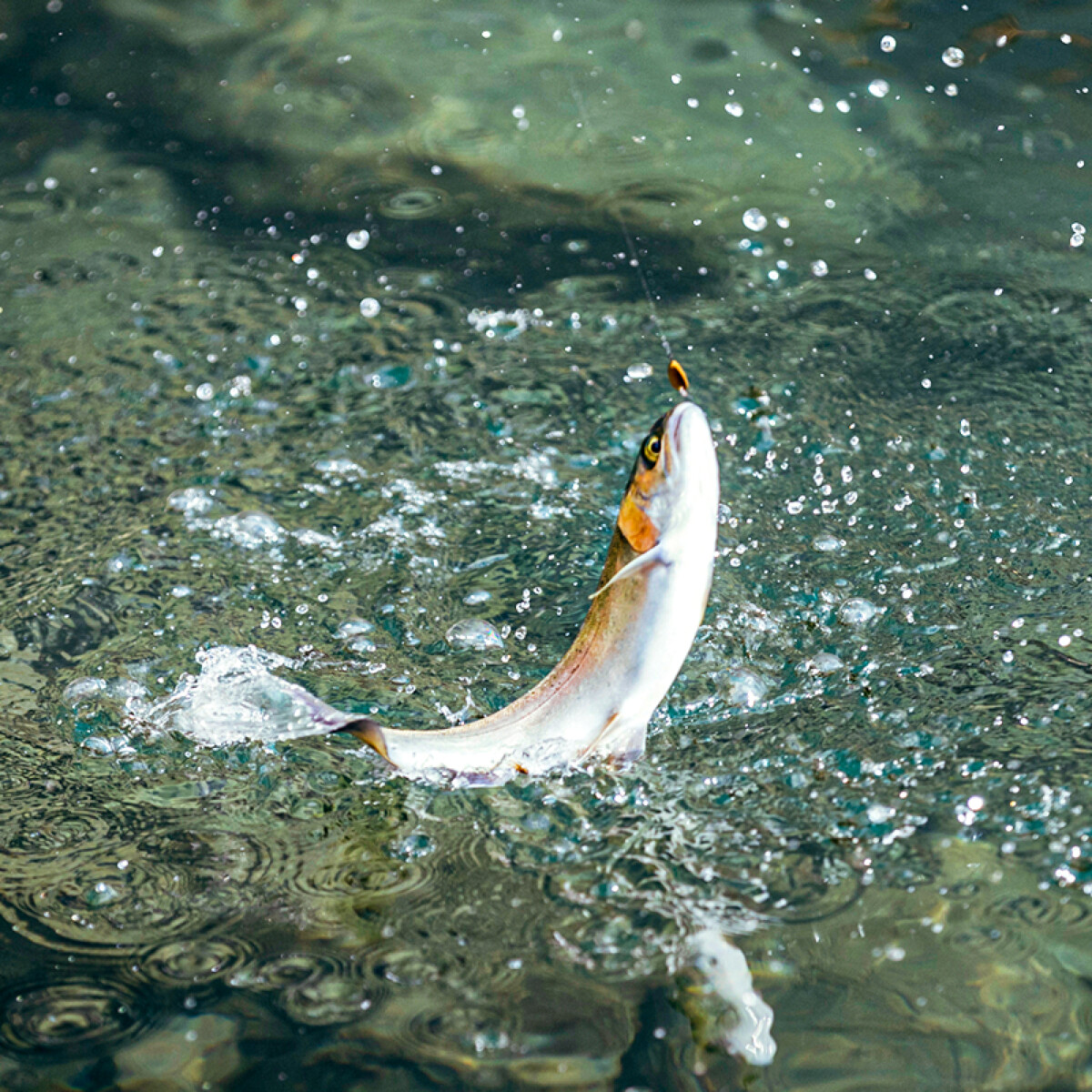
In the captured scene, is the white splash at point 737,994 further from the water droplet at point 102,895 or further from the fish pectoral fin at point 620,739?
the water droplet at point 102,895

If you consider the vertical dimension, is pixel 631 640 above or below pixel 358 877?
above

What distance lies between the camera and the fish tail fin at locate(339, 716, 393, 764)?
5.58 ft

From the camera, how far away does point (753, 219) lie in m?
4.70

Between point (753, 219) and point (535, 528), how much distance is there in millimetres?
2095

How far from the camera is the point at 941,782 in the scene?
221 centimetres

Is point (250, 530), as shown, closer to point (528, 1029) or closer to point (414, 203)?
point (528, 1029)

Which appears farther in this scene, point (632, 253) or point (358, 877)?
point (632, 253)

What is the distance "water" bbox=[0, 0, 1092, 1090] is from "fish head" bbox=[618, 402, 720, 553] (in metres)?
0.57

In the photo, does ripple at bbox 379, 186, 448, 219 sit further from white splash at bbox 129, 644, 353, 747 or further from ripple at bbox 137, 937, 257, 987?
ripple at bbox 137, 937, 257, 987

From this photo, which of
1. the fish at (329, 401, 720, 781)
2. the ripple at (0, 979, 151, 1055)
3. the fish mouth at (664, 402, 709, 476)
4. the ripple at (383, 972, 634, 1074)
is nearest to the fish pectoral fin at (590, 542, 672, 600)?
the fish at (329, 401, 720, 781)

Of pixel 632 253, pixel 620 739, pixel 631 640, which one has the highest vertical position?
pixel 631 640

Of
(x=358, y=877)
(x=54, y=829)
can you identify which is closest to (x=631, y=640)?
(x=358, y=877)

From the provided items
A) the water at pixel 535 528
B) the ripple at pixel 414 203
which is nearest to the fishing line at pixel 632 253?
the water at pixel 535 528

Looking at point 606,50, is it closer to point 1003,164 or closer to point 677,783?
point 1003,164
